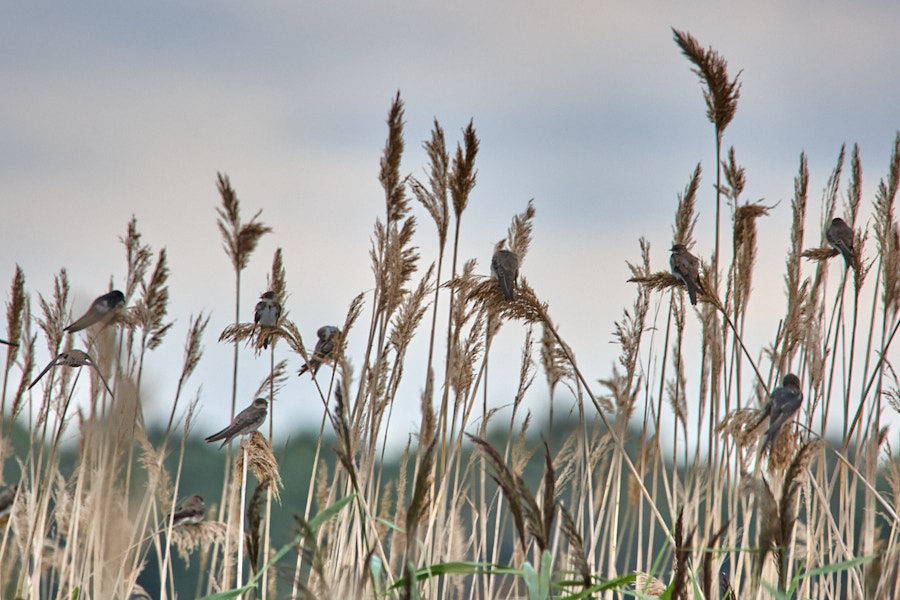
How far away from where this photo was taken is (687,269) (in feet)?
11.4

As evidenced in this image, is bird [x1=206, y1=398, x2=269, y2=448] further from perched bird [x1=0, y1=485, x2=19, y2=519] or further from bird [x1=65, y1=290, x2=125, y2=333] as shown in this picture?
perched bird [x1=0, y1=485, x2=19, y2=519]

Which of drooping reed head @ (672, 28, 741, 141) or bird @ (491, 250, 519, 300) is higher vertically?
drooping reed head @ (672, 28, 741, 141)

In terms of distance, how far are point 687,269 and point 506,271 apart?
743mm

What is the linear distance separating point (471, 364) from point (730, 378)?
1.16 metres

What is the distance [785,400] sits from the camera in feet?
10.2

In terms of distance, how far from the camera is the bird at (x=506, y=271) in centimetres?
320

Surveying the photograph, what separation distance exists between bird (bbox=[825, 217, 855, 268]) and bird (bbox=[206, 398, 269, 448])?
2.72 metres

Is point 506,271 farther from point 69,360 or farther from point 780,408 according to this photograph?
point 69,360

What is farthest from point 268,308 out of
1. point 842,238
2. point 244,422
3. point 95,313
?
point 842,238

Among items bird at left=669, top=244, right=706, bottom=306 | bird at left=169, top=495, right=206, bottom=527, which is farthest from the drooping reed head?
bird at left=169, top=495, right=206, bottom=527

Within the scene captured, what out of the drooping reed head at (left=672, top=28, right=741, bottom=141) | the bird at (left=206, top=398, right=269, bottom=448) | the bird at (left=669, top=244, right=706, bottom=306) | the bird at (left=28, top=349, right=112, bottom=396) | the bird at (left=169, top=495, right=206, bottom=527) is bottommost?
the bird at (left=169, top=495, right=206, bottom=527)

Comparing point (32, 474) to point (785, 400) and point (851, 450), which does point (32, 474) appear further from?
point (851, 450)

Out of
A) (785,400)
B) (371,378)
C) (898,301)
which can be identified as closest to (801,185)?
(898,301)

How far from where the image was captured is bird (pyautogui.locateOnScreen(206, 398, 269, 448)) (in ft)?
12.6
